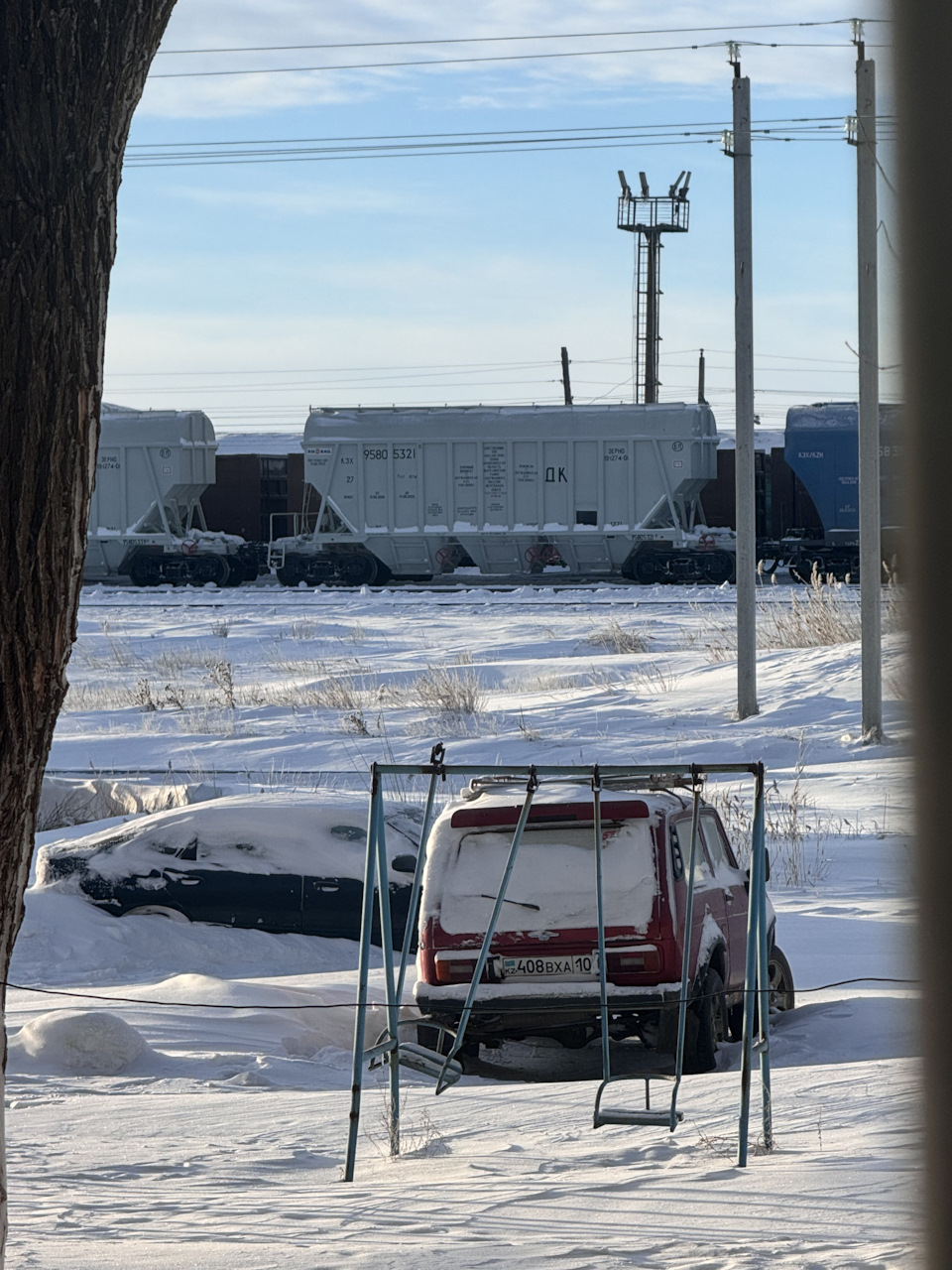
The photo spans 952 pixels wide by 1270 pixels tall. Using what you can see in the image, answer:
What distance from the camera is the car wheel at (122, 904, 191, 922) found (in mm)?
9461

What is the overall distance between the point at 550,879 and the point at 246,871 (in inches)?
111

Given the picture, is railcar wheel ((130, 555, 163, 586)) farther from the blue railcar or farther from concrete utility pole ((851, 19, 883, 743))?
concrete utility pole ((851, 19, 883, 743))

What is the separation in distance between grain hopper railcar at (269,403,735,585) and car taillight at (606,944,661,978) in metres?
25.8

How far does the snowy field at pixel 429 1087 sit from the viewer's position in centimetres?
422

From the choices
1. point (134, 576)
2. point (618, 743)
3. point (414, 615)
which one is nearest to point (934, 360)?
point (618, 743)

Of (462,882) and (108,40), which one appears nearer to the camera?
(108,40)

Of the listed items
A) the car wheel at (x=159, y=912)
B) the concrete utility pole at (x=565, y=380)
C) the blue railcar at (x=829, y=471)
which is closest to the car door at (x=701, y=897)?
the car wheel at (x=159, y=912)

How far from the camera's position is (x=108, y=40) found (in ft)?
11.1

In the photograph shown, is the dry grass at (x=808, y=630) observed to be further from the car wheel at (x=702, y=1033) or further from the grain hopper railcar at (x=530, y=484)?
the car wheel at (x=702, y=1033)

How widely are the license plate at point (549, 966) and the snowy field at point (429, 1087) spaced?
1.69ft

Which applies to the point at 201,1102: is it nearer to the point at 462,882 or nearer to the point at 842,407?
the point at 462,882

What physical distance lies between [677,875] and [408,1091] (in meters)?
1.73

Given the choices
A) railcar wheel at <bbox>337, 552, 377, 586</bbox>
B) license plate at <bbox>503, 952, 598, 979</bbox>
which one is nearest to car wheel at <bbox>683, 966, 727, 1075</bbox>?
license plate at <bbox>503, 952, 598, 979</bbox>

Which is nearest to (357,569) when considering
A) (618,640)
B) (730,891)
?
(618,640)
